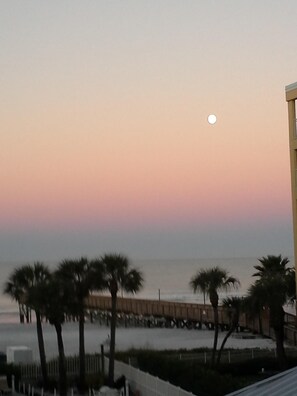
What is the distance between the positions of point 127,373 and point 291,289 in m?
7.90

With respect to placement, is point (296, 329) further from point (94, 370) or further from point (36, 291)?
point (36, 291)

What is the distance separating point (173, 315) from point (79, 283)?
35806 millimetres

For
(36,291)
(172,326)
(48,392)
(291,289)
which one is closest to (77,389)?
(48,392)

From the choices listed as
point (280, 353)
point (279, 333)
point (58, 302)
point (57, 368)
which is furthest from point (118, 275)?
point (280, 353)

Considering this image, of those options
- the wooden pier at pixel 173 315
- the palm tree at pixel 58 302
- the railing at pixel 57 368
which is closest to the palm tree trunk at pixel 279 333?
the railing at pixel 57 368

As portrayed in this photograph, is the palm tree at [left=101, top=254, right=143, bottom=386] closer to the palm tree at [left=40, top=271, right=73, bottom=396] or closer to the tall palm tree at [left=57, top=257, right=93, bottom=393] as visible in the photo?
the tall palm tree at [left=57, top=257, right=93, bottom=393]

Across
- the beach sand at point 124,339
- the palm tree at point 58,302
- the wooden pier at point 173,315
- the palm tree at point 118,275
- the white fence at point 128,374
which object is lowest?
the beach sand at point 124,339

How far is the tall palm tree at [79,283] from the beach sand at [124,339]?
11.0m

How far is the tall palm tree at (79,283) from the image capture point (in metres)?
28.9

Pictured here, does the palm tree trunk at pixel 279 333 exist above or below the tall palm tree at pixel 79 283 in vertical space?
below

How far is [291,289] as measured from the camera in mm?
31484

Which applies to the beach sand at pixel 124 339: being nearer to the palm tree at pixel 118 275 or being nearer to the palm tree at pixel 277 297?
the palm tree at pixel 277 297

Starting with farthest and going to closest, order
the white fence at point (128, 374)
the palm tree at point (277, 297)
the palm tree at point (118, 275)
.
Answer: the palm tree at point (277, 297) < the palm tree at point (118, 275) < the white fence at point (128, 374)

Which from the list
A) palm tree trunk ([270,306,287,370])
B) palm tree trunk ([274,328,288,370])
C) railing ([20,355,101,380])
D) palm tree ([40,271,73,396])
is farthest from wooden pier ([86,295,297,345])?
palm tree ([40,271,73,396])
